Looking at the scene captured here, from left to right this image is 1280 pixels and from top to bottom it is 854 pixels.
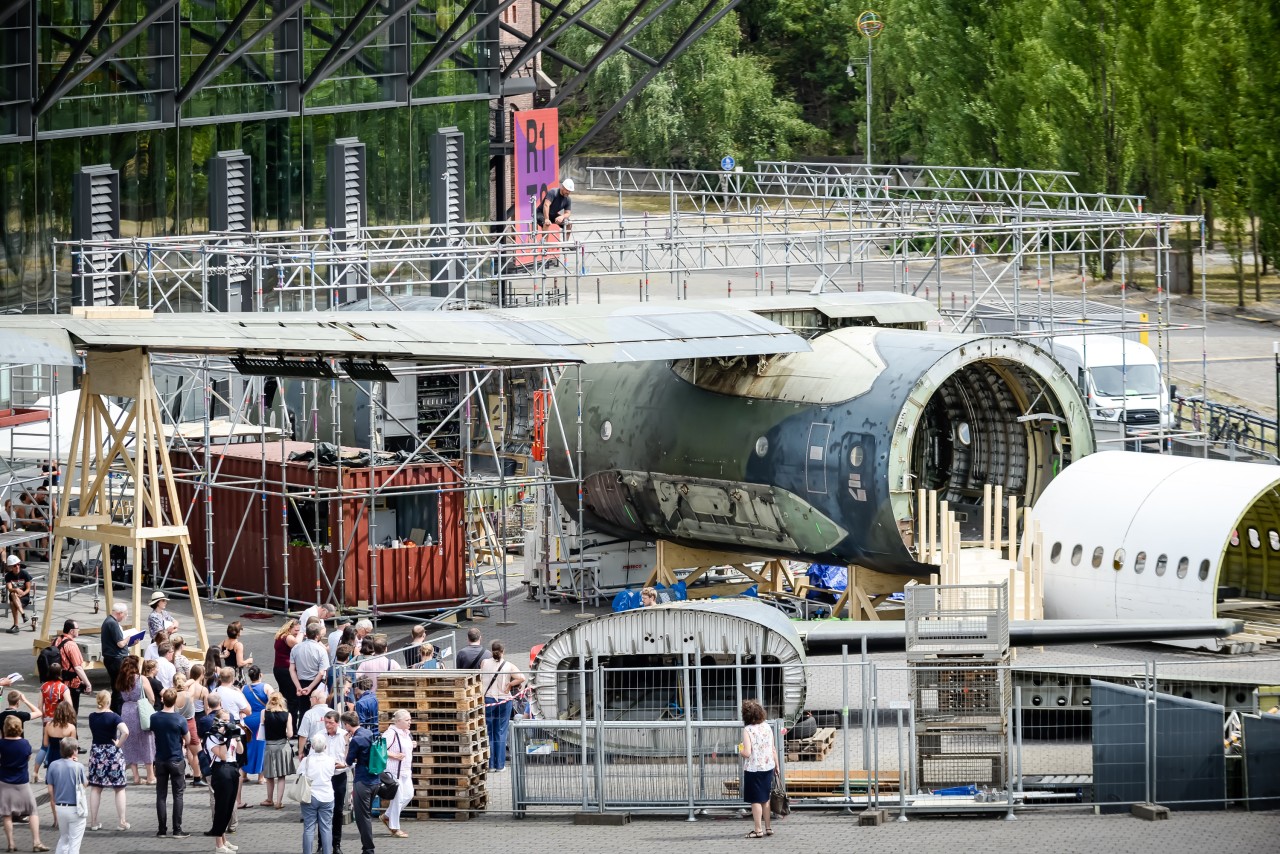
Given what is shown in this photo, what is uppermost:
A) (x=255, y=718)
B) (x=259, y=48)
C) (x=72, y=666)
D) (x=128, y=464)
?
(x=259, y=48)

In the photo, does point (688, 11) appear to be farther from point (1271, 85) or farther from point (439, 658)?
point (439, 658)

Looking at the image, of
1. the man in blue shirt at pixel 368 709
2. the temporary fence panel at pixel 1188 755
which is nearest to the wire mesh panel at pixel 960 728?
the temporary fence panel at pixel 1188 755

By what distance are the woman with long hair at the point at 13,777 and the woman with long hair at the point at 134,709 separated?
6.20ft

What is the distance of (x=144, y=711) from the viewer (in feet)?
78.4

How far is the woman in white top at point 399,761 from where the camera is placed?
22.2m

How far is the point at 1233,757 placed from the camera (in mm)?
22719

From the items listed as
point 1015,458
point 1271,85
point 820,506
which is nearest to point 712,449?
point 820,506

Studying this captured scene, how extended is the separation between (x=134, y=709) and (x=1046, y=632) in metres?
12.2

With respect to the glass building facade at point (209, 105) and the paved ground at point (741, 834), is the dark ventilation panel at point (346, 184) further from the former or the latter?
the paved ground at point (741, 834)

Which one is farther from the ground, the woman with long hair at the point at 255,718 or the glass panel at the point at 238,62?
the glass panel at the point at 238,62

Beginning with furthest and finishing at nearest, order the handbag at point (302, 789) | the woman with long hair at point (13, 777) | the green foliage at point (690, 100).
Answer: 1. the green foliage at point (690, 100)
2. the woman with long hair at point (13, 777)
3. the handbag at point (302, 789)

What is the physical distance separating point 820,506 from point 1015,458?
481 centimetres

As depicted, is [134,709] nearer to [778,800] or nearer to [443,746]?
[443,746]

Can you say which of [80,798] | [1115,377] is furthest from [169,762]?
[1115,377]
